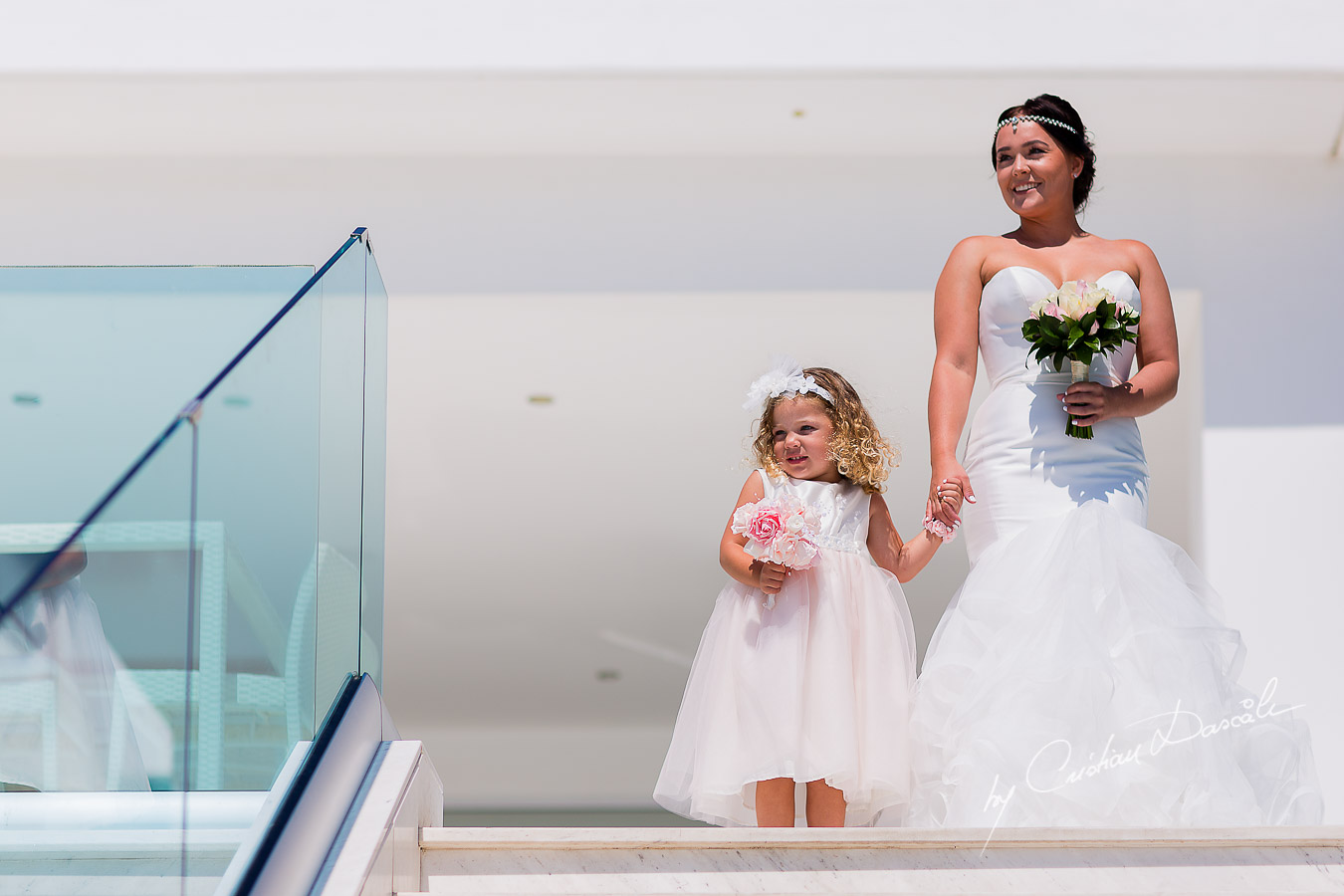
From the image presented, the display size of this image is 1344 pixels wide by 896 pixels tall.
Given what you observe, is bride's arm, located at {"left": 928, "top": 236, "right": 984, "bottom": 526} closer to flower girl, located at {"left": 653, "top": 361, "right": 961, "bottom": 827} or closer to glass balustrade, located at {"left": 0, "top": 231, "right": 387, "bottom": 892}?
flower girl, located at {"left": 653, "top": 361, "right": 961, "bottom": 827}

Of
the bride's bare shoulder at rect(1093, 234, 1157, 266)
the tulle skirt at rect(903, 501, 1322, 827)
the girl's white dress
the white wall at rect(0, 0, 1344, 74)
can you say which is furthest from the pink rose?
the white wall at rect(0, 0, 1344, 74)

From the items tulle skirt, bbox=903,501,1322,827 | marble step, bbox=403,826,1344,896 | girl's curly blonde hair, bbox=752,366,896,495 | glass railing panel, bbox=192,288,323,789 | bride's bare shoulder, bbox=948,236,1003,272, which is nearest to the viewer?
glass railing panel, bbox=192,288,323,789

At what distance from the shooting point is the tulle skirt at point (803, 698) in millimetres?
3369

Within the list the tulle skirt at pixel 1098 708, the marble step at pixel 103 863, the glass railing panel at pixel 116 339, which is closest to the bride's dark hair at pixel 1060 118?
the tulle skirt at pixel 1098 708

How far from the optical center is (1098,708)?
294cm

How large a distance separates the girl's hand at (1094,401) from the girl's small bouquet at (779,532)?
710mm

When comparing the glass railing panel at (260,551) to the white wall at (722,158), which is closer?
the glass railing panel at (260,551)

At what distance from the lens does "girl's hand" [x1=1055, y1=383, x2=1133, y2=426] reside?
334 centimetres

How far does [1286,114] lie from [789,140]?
1.98 m

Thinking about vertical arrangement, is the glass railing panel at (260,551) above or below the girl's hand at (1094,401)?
below

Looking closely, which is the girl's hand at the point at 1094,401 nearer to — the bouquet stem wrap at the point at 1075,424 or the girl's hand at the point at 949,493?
the bouquet stem wrap at the point at 1075,424

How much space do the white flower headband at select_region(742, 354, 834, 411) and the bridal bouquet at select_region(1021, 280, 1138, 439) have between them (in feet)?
2.46

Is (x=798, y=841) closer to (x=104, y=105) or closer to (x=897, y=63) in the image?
(x=897, y=63)

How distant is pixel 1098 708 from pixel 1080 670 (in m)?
0.09
